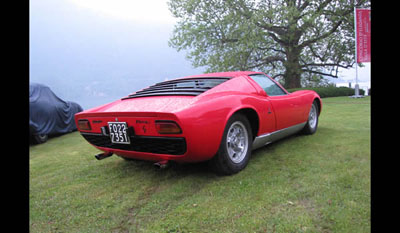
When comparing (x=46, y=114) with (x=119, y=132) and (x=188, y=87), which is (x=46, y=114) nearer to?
(x=119, y=132)

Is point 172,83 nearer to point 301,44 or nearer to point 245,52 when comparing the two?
point 245,52

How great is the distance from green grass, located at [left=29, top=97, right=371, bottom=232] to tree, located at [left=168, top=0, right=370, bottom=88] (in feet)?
39.4

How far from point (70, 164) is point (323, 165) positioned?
3.21 meters

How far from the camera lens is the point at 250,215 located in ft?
5.67

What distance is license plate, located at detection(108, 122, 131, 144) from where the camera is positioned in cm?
234

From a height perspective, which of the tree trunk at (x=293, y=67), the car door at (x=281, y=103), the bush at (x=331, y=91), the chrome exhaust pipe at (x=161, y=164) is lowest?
the chrome exhaust pipe at (x=161, y=164)

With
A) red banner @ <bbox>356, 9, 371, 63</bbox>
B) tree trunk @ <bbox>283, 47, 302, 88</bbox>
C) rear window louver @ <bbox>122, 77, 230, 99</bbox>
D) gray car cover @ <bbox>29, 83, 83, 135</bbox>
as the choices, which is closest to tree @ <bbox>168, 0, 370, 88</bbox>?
tree trunk @ <bbox>283, 47, 302, 88</bbox>

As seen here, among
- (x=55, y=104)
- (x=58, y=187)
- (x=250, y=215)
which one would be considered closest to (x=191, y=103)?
(x=250, y=215)

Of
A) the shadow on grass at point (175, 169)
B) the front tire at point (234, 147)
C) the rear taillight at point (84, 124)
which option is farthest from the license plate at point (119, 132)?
the front tire at point (234, 147)

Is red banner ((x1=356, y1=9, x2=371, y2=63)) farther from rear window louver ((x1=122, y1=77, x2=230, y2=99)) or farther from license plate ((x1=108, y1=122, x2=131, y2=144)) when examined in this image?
license plate ((x1=108, y1=122, x2=131, y2=144))

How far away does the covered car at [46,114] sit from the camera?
594cm

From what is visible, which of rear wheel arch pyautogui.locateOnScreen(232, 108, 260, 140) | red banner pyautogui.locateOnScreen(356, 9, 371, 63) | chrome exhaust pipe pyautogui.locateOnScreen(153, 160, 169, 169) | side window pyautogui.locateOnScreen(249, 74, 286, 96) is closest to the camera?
chrome exhaust pipe pyautogui.locateOnScreen(153, 160, 169, 169)

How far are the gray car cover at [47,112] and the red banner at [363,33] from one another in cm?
1235

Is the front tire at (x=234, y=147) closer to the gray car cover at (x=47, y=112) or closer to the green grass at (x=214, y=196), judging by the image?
the green grass at (x=214, y=196)
